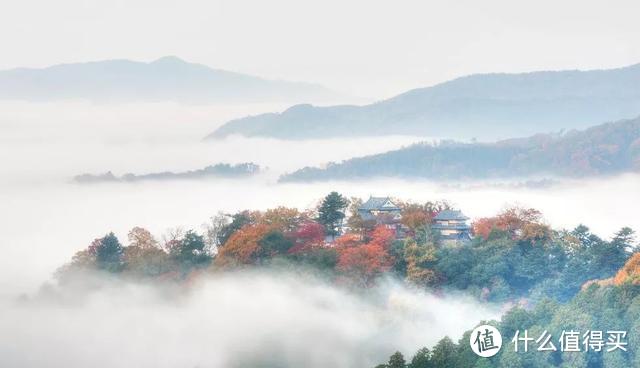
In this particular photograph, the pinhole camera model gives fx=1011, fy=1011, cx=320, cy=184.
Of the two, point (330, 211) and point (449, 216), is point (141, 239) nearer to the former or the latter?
point (330, 211)

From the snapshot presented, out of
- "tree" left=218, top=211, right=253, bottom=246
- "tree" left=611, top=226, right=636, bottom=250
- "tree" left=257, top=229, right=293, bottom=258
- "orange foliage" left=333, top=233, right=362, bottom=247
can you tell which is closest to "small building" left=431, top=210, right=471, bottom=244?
"orange foliage" left=333, top=233, right=362, bottom=247

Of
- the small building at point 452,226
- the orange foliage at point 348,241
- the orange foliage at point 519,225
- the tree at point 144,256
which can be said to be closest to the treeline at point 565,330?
the orange foliage at point 519,225

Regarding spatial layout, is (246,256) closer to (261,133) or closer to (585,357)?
(585,357)

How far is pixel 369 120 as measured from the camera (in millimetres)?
152125

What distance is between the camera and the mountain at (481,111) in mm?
143500

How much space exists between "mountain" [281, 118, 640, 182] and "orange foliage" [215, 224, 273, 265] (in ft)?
222

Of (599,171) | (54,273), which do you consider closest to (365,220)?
(54,273)

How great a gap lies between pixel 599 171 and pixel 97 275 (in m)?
68.1

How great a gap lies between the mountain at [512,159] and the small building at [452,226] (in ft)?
206

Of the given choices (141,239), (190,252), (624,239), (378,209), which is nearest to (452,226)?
(378,209)

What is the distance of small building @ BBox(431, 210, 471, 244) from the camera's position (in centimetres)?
3427
